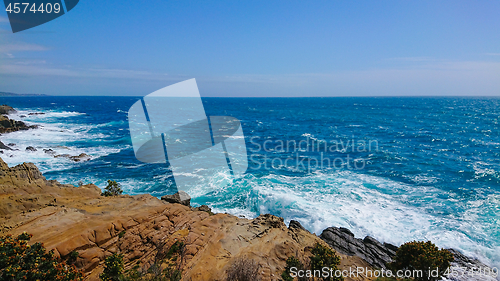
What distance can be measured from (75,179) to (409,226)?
109 feet

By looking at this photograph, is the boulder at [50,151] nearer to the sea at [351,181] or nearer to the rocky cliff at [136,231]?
the sea at [351,181]

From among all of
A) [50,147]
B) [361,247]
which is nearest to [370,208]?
[361,247]

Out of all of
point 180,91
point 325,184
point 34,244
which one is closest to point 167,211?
A: point 34,244

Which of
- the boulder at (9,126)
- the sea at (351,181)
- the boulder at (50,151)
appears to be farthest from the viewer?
the boulder at (9,126)

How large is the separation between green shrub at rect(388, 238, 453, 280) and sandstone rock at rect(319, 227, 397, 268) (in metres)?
3.25

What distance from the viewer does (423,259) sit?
11.0 metres

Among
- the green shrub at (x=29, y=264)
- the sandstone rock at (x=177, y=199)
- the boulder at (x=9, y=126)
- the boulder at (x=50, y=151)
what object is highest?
the boulder at (x=9, y=126)

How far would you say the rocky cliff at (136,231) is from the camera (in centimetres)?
1089

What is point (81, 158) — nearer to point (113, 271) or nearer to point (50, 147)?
point (50, 147)

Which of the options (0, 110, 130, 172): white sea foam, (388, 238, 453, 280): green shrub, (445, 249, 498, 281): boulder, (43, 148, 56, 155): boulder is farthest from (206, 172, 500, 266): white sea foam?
(43, 148, 56, 155): boulder

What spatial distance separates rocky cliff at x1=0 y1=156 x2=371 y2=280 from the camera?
35.7ft

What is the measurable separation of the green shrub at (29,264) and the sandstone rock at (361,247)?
14147mm

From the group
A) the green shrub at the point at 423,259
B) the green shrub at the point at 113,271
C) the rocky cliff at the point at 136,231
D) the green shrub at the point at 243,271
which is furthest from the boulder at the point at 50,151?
the green shrub at the point at 423,259

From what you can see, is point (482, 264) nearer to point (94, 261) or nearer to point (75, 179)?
point (94, 261)
